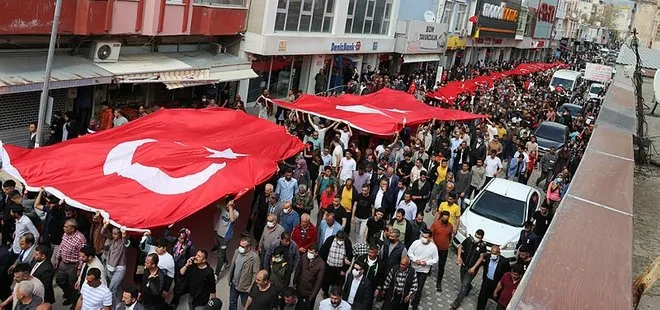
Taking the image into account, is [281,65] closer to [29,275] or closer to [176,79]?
[176,79]

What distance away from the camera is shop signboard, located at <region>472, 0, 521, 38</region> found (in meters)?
48.7

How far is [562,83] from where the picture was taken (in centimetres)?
4081

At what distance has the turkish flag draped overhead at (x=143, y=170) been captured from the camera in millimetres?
9367

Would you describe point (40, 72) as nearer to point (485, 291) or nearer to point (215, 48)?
point (215, 48)

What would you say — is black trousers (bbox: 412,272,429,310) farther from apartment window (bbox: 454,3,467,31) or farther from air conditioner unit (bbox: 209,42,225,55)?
apartment window (bbox: 454,3,467,31)

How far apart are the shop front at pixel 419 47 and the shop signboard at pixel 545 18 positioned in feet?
104

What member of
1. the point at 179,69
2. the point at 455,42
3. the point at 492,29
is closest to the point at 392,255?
the point at 179,69

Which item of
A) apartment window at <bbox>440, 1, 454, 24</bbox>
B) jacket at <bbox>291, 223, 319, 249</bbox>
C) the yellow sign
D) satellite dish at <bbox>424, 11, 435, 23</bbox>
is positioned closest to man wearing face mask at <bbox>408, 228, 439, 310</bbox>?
jacket at <bbox>291, 223, 319, 249</bbox>

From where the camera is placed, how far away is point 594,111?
102 ft

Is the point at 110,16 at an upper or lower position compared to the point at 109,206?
upper

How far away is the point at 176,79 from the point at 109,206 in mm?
8917

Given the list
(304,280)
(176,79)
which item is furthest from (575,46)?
(304,280)

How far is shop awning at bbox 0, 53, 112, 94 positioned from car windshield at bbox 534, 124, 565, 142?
15372mm

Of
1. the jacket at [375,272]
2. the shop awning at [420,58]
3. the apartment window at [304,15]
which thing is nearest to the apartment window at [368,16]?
the apartment window at [304,15]
